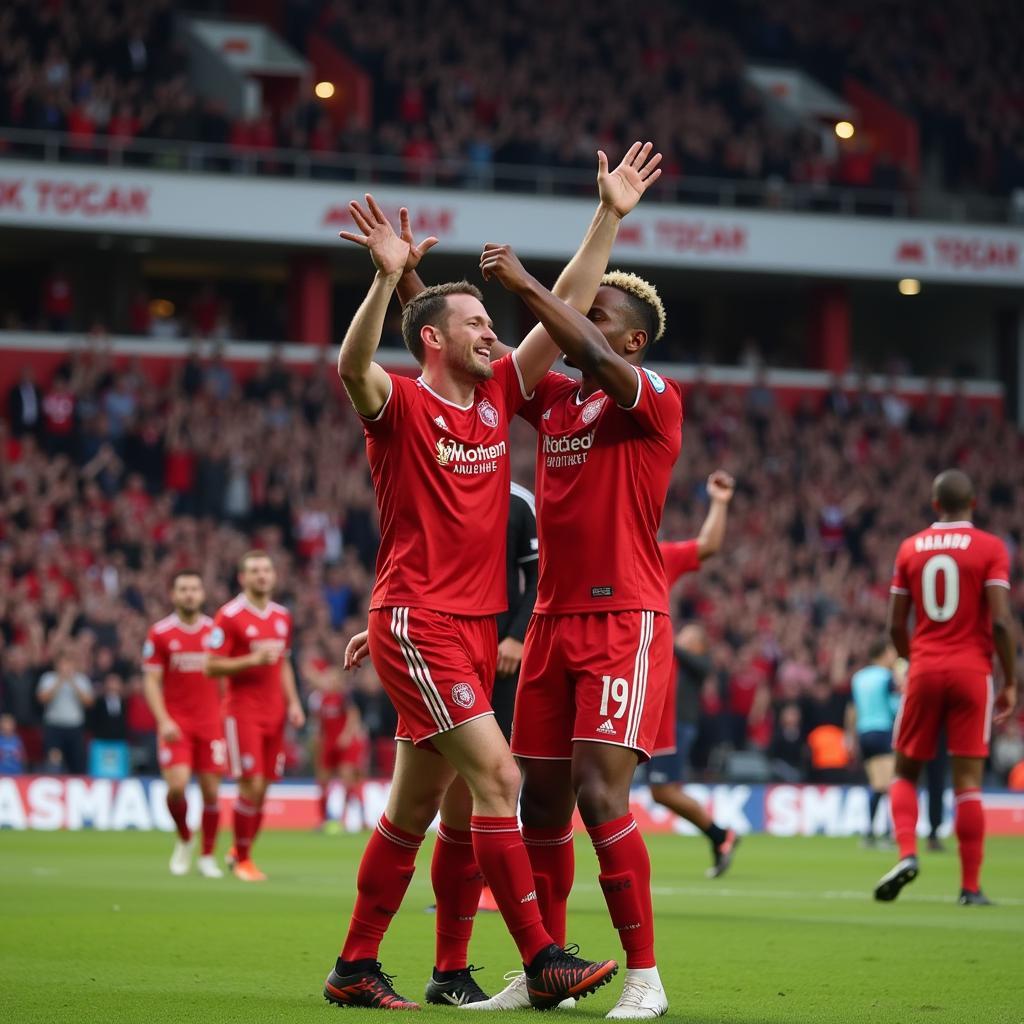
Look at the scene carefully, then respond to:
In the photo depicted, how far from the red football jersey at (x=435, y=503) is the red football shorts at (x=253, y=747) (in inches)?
319

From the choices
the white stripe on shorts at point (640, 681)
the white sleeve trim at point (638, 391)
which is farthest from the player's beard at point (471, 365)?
the white stripe on shorts at point (640, 681)

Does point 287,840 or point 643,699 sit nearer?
point 643,699

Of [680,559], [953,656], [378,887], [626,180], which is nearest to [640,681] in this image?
[378,887]

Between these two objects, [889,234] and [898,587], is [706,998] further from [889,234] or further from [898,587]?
[889,234]

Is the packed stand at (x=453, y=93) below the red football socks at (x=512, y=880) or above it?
above

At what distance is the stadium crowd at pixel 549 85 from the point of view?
34.9m

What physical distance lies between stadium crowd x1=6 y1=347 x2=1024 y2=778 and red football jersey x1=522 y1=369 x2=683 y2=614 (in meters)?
16.8

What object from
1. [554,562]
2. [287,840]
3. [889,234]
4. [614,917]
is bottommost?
[287,840]

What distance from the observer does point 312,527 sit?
1166 inches

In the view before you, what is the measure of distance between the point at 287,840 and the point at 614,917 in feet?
48.4

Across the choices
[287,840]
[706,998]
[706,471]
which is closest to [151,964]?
[706,998]

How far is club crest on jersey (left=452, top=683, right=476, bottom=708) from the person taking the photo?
7199 mm

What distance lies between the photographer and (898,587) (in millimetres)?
12672

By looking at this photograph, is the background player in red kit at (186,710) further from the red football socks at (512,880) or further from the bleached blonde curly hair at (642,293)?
the red football socks at (512,880)
